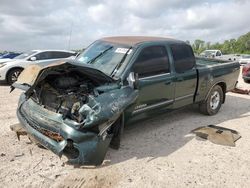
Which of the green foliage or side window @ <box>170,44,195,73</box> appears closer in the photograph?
side window @ <box>170,44,195,73</box>

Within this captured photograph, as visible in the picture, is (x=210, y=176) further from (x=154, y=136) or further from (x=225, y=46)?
(x=225, y=46)

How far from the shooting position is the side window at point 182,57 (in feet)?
18.4

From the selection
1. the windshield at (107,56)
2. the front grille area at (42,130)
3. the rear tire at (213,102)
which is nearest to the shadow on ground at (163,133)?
the rear tire at (213,102)

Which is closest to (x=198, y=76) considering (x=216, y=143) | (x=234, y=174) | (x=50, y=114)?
(x=216, y=143)

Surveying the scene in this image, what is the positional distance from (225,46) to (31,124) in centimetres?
6512

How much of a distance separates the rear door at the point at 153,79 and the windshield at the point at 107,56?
258 millimetres

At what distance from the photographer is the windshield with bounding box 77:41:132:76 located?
15.7 ft

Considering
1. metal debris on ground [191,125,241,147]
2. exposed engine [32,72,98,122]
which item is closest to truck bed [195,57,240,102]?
metal debris on ground [191,125,241,147]

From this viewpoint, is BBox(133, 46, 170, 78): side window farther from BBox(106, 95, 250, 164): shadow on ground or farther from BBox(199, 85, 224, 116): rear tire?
BBox(199, 85, 224, 116): rear tire

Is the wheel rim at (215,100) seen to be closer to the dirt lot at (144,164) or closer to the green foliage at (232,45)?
the dirt lot at (144,164)

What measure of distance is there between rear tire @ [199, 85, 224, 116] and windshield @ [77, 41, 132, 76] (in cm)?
276

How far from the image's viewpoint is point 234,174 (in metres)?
4.02

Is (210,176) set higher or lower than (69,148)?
lower

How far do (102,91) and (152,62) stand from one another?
138 centimetres
